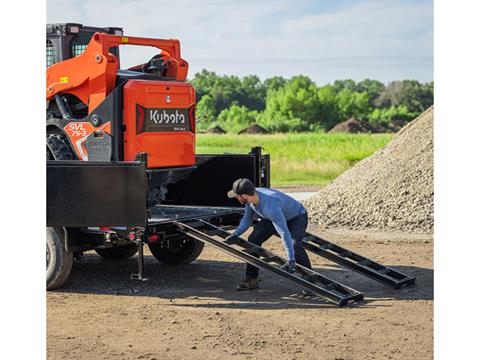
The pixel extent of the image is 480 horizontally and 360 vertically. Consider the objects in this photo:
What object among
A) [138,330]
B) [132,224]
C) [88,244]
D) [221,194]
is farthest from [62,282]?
[221,194]

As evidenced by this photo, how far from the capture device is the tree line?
56406 mm

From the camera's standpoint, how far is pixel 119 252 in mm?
10891

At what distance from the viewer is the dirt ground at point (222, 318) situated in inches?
273

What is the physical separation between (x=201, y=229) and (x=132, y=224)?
3.26ft

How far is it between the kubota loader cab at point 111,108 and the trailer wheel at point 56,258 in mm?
976

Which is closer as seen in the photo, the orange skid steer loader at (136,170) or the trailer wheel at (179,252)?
the orange skid steer loader at (136,170)

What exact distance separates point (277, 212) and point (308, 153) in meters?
18.9

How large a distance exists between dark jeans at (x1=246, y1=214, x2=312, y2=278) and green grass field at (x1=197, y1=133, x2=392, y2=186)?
1322 centimetres

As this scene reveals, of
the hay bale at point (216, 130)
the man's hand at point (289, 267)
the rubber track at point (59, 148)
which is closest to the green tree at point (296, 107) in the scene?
the hay bale at point (216, 130)

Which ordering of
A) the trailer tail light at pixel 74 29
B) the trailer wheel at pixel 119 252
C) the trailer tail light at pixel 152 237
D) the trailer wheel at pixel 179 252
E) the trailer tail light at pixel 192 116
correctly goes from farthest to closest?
the trailer wheel at pixel 119 252, the trailer wheel at pixel 179 252, the trailer tail light at pixel 192 116, the trailer tail light at pixel 74 29, the trailer tail light at pixel 152 237

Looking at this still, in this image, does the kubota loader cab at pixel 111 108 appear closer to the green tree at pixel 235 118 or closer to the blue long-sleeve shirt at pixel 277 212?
the blue long-sleeve shirt at pixel 277 212

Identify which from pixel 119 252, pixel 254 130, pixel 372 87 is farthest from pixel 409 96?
pixel 119 252

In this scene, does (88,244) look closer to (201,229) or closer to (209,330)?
(201,229)

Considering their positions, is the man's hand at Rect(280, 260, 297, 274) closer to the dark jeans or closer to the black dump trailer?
the black dump trailer
